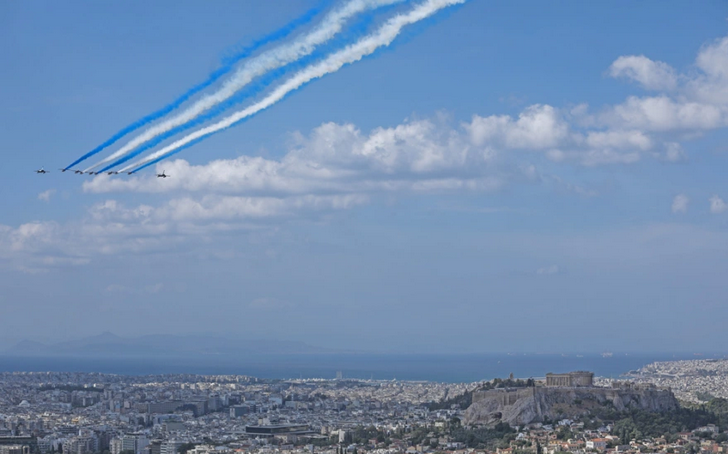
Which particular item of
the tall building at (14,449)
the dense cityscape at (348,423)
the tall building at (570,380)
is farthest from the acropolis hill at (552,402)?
the tall building at (14,449)

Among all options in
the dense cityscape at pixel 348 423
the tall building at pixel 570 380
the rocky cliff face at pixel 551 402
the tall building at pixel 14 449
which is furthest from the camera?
the tall building at pixel 570 380

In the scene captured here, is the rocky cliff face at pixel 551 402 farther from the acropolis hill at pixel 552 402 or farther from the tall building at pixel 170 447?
the tall building at pixel 170 447

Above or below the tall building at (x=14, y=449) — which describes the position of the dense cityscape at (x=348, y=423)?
above

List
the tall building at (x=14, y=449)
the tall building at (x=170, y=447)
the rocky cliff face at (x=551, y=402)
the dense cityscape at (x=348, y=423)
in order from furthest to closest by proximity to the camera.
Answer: the rocky cliff face at (x=551, y=402)
the tall building at (x=170, y=447)
the tall building at (x=14, y=449)
the dense cityscape at (x=348, y=423)

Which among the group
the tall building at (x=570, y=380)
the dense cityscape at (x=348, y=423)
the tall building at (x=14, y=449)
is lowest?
the tall building at (x=14, y=449)

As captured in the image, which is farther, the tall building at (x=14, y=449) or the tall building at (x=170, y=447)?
the tall building at (x=170, y=447)

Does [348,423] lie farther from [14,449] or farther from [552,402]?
[14,449]

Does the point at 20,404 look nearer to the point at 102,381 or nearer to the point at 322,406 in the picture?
the point at 322,406

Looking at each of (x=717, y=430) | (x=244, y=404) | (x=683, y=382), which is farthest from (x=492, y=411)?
(x=683, y=382)
